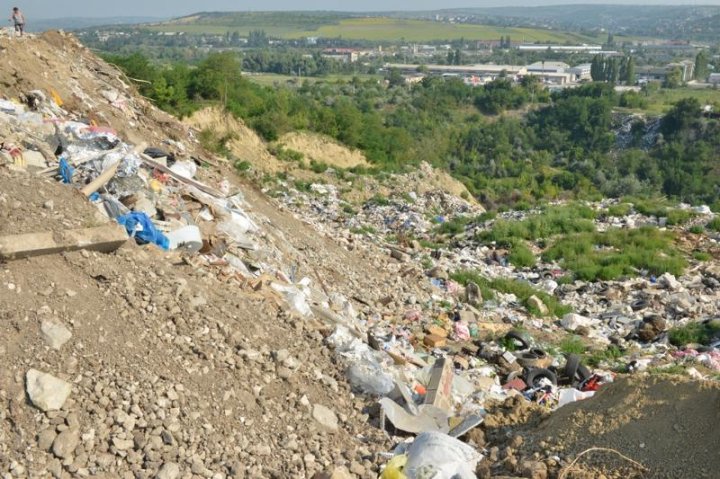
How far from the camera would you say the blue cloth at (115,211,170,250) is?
561 centimetres

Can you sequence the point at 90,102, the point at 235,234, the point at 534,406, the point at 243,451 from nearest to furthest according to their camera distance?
the point at 243,451 → the point at 534,406 → the point at 235,234 → the point at 90,102

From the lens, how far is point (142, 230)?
18.5ft

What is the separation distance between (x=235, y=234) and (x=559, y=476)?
427cm

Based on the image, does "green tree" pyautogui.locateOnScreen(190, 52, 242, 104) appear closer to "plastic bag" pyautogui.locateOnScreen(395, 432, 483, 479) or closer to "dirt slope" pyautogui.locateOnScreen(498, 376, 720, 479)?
"plastic bag" pyautogui.locateOnScreen(395, 432, 483, 479)

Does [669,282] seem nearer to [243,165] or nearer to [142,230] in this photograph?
[142,230]

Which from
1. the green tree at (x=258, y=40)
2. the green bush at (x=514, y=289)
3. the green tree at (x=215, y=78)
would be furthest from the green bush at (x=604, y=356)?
the green tree at (x=258, y=40)

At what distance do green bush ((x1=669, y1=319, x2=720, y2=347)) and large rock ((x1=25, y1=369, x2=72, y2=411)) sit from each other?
627 centimetres

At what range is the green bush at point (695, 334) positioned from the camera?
7508 millimetres

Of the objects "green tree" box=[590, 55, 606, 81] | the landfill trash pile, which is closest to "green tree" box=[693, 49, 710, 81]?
"green tree" box=[590, 55, 606, 81]

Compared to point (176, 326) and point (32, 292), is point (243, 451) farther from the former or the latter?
point (32, 292)

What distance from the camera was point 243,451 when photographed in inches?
153

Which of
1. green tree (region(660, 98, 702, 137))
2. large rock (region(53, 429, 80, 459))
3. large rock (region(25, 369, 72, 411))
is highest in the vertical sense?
large rock (region(25, 369, 72, 411))

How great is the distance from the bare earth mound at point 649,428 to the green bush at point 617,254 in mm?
6221

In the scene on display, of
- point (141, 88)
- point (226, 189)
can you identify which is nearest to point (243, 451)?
point (226, 189)
